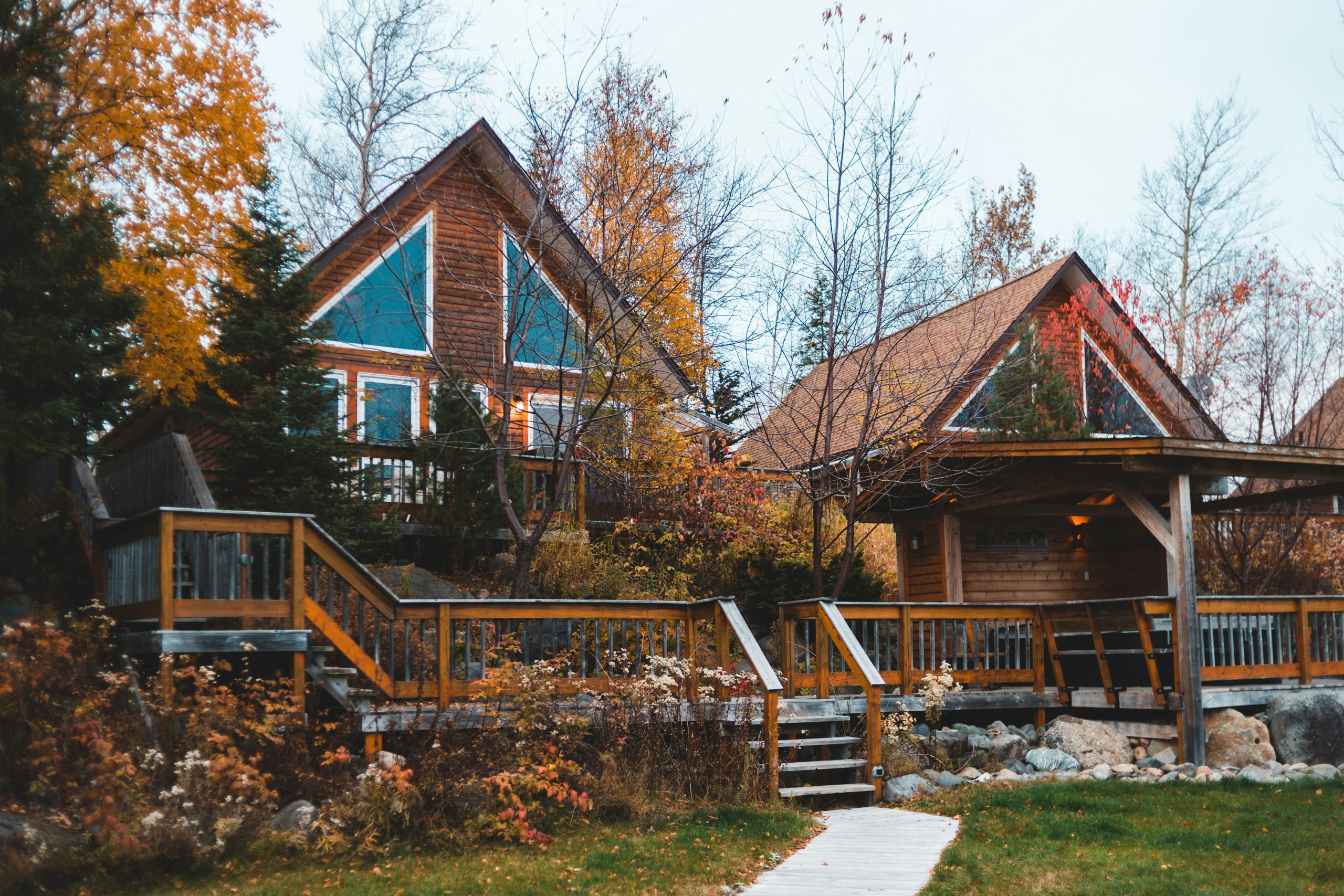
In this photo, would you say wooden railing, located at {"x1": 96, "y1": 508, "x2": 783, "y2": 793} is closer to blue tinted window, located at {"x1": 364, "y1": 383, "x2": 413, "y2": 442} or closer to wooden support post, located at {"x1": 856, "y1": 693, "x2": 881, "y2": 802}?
wooden support post, located at {"x1": 856, "y1": 693, "x2": 881, "y2": 802}

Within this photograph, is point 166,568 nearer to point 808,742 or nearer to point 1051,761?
point 808,742

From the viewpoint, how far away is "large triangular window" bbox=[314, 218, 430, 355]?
1739 centimetres

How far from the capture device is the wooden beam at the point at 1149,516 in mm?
11914

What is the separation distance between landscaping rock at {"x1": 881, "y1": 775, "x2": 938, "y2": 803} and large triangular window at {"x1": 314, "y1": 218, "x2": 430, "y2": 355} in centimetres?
1027

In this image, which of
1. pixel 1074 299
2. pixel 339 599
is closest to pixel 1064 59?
pixel 1074 299

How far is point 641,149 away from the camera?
1588 centimetres

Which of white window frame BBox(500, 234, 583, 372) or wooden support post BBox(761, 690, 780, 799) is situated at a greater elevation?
white window frame BBox(500, 234, 583, 372)

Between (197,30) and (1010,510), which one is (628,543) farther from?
(197,30)

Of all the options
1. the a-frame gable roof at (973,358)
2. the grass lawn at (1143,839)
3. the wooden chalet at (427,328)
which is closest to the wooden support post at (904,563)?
the a-frame gable roof at (973,358)

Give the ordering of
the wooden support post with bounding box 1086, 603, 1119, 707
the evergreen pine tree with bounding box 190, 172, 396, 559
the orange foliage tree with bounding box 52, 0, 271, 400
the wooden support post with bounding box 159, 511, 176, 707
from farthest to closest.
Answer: the orange foliage tree with bounding box 52, 0, 271, 400 < the evergreen pine tree with bounding box 190, 172, 396, 559 < the wooden support post with bounding box 1086, 603, 1119, 707 < the wooden support post with bounding box 159, 511, 176, 707

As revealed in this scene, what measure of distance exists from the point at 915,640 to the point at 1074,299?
854 centimetres

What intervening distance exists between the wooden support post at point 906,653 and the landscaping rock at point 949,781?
1333mm

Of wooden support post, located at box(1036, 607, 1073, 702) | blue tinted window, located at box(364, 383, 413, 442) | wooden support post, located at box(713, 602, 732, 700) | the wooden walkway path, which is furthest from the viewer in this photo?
blue tinted window, located at box(364, 383, 413, 442)

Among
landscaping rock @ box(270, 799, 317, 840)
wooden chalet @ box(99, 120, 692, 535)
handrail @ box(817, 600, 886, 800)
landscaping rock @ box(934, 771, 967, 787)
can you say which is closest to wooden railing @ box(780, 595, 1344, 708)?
handrail @ box(817, 600, 886, 800)
